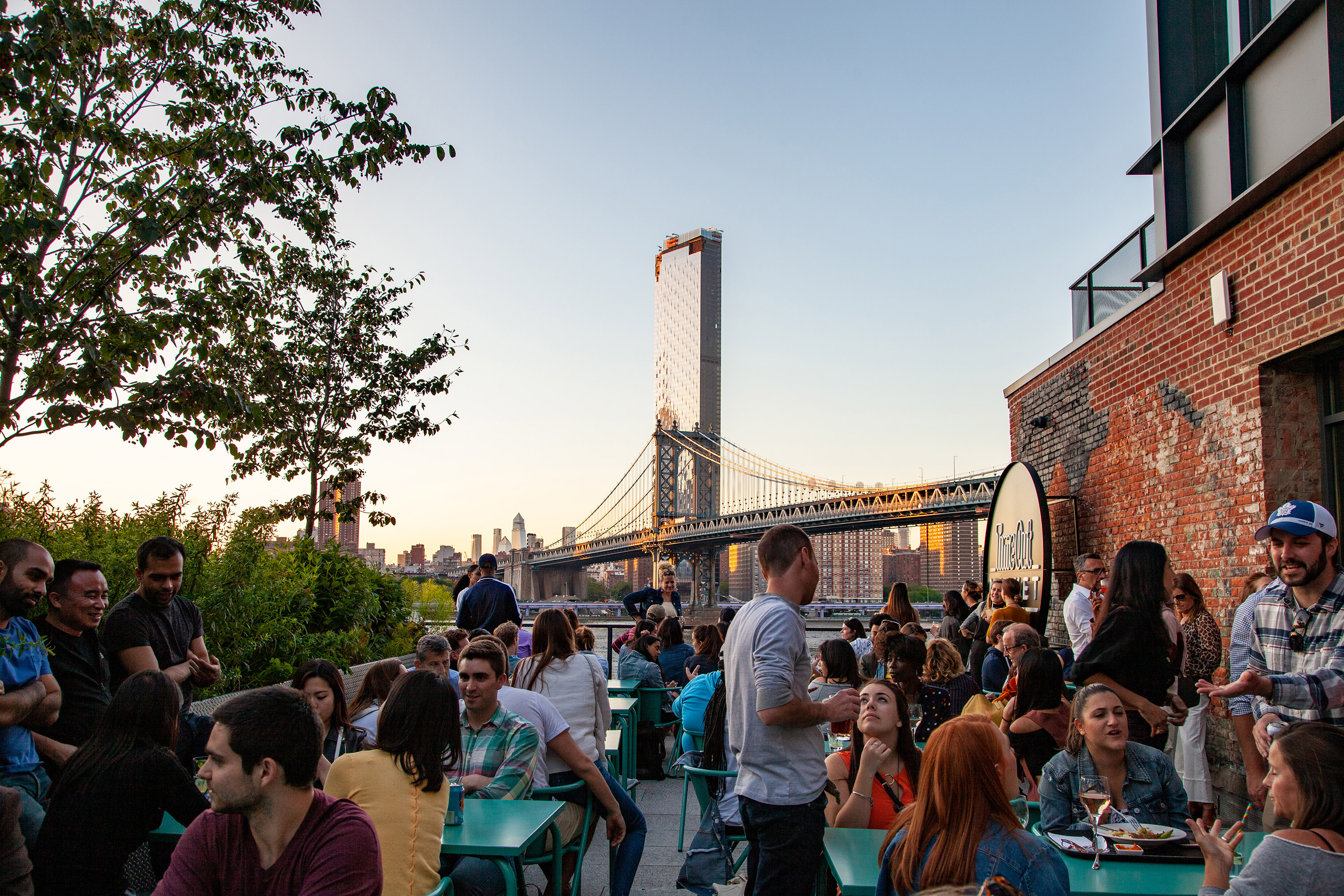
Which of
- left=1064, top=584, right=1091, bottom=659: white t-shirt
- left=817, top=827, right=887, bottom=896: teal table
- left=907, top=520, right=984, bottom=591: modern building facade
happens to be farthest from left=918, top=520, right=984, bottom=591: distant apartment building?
left=817, top=827, right=887, bottom=896: teal table

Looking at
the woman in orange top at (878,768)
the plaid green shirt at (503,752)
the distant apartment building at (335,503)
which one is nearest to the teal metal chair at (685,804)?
the plaid green shirt at (503,752)

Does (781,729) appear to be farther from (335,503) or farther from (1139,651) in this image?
(335,503)

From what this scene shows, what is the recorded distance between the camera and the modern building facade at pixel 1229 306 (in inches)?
163

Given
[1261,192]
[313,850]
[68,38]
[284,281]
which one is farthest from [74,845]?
[284,281]

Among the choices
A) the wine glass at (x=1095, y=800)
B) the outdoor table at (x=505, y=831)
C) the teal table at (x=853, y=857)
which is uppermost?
the wine glass at (x=1095, y=800)

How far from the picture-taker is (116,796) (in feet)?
7.69

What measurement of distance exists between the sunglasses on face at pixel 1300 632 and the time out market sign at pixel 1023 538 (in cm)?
402

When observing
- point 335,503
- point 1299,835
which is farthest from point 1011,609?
point 335,503

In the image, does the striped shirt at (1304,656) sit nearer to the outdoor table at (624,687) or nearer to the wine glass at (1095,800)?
the wine glass at (1095,800)

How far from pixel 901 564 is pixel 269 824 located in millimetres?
64438

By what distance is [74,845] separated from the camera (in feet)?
7.45

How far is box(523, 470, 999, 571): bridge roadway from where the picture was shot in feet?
90.8

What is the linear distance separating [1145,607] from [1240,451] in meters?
1.92

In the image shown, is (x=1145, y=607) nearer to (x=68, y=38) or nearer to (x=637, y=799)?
(x=637, y=799)
